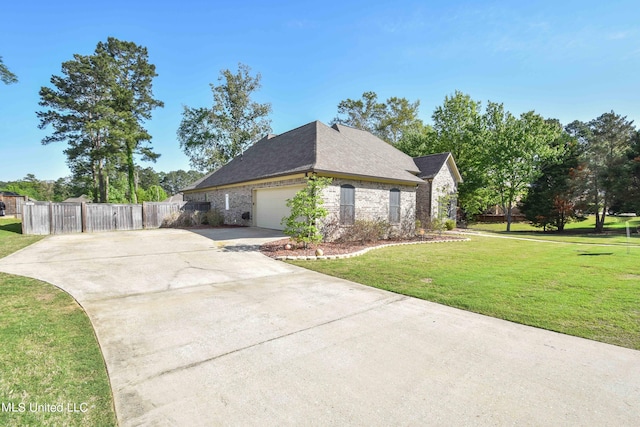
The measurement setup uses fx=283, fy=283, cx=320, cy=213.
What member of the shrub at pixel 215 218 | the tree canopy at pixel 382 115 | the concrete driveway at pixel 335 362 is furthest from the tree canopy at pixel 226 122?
the concrete driveway at pixel 335 362

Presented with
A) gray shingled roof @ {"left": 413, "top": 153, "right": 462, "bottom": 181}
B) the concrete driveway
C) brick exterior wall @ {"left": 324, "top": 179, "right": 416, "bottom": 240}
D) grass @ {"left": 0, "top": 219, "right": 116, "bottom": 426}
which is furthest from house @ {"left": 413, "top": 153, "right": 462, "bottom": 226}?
grass @ {"left": 0, "top": 219, "right": 116, "bottom": 426}

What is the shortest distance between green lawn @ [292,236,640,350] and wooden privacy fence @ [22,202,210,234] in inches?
548

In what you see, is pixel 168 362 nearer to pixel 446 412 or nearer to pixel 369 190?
pixel 446 412

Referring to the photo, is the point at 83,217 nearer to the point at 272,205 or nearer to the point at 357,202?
the point at 272,205

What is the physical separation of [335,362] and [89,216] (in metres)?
18.3

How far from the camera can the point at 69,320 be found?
421cm

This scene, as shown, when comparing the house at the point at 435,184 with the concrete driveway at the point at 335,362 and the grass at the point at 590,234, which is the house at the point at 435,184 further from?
the concrete driveway at the point at 335,362

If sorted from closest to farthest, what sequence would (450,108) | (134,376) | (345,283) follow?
1. (134,376)
2. (345,283)
3. (450,108)

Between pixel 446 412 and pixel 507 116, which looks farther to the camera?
pixel 507 116

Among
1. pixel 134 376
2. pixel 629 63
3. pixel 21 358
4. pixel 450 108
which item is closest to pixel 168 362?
pixel 134 376

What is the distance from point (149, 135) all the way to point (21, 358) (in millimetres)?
32447

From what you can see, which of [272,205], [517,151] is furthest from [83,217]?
[517,151]

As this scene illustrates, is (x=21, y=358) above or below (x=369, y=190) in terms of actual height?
below

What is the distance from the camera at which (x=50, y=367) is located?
9.65ft
